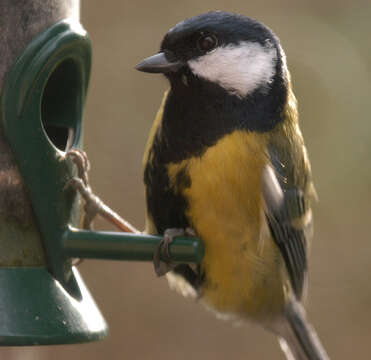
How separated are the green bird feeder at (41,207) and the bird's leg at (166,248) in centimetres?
2

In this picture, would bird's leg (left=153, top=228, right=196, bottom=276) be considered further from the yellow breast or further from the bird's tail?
the bird's tail

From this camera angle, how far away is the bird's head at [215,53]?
10.0 ft

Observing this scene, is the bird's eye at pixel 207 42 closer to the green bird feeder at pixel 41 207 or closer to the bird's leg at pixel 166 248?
the green bird feeder at pixel 41 207

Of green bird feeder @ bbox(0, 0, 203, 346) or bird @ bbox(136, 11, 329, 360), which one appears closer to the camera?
green bird feeder @ bbox(0, 0, 203, 346)

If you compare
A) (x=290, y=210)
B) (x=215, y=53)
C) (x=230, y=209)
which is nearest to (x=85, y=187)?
(x=230, y=209)

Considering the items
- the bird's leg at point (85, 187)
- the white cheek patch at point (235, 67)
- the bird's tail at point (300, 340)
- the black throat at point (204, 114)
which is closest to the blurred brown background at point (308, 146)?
the bird's tail at point (300, 340)

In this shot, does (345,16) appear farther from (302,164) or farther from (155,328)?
(302,164)

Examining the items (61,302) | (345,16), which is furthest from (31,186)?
(345,16)

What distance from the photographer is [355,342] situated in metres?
6.16

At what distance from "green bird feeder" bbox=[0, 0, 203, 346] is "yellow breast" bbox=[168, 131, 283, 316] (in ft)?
0.67

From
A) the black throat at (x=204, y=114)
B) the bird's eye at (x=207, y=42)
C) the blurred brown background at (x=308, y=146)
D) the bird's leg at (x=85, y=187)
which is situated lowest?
the blurred brown background at (x=308, y=146)

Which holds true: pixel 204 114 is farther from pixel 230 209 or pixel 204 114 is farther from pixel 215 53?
pixel 230 209

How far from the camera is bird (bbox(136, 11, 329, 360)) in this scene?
119 inches

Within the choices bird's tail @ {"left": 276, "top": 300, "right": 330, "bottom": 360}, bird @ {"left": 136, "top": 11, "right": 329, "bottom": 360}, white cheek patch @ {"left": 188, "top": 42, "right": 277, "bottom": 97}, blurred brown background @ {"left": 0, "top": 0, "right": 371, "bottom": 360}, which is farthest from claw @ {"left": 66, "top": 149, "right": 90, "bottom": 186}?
blurred brown background @ {"left": 0, "top": 0, "right": 371, "bottom": 360}
